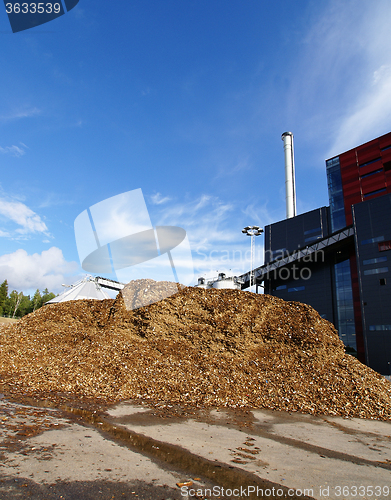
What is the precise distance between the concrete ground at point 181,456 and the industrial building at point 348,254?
94.3ft

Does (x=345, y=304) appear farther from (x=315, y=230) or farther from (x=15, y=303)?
(x=15, y=303)

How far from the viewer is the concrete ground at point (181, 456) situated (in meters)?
3.98

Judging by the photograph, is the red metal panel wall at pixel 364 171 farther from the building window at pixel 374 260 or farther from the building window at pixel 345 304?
the building window at pixel 374 260

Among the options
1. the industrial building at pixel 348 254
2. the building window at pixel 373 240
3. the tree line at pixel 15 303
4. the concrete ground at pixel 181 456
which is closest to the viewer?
the concrete ground at pixel 181 456

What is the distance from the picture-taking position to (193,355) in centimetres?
1188

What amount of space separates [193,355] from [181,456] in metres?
6.69

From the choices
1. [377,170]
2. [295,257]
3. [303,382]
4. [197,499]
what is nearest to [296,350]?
[303,382]

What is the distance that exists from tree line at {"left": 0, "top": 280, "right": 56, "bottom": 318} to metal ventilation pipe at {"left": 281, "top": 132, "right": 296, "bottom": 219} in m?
70.8

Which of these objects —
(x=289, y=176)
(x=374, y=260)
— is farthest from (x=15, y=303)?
(x=374, y=260)

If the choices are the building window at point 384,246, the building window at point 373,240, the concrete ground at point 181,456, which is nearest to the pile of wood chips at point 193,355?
the concrete ground at point 181,456

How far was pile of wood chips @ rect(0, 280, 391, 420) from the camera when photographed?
32.5ft

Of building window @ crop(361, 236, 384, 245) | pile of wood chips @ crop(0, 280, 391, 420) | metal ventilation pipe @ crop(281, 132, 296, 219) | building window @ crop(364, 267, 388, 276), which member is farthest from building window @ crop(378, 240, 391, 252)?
pile of wood chips @ crop(0, 280, 391, 420)

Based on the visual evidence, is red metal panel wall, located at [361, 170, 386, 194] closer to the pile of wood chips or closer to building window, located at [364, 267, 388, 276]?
building window, located at [364, 267, 388, 276]

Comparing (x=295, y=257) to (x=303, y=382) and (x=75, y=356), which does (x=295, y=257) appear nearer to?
(x=303, y=382)
